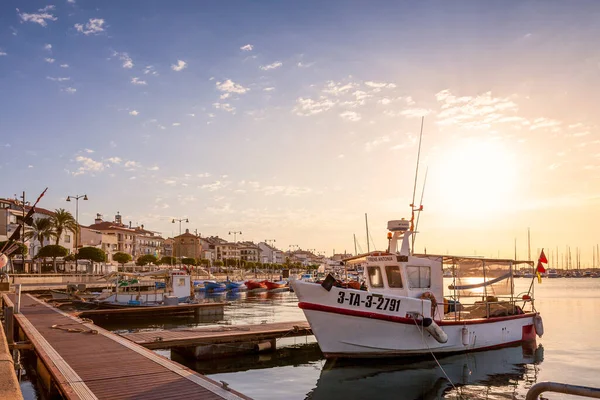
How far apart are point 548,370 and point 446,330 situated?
5199mm

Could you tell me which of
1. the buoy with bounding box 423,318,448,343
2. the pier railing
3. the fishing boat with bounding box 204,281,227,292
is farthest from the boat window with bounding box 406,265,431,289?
the fishing boat with bounding box 204,281,227,292

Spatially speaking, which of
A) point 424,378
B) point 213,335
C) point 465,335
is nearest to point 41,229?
point 213,335

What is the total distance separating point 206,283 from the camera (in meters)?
80.8

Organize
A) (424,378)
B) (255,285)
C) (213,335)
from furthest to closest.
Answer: (255,285) → (213,335) → (424,378)

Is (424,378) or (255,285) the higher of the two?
(424,378)

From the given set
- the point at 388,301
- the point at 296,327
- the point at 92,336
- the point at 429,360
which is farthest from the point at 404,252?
the point at 92,336

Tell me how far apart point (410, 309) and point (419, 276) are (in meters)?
2.26

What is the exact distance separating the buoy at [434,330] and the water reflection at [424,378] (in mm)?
1235

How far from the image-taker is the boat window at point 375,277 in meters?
22.5

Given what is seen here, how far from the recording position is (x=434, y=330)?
66.9 feet

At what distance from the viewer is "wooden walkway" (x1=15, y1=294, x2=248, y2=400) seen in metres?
11.8

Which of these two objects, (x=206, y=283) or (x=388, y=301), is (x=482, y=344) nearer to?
(x=388, y=301)

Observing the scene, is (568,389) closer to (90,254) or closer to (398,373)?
(398,373)

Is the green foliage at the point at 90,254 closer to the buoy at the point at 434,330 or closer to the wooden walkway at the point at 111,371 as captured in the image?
the wooden walkway at the point at 111,371
